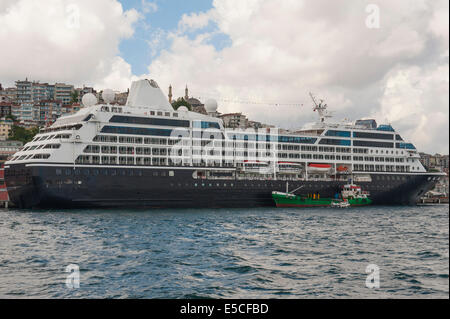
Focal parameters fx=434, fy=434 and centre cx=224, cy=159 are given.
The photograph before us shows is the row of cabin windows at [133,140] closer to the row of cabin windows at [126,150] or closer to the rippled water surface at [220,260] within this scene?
the row of cabin windows at [126,150]

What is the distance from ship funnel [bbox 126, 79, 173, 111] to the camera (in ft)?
192

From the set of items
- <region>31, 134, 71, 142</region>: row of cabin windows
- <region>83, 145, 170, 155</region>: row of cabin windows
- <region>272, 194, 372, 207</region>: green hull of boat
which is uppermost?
<region>31, 134, 71, 142</region>: row of cabin windows

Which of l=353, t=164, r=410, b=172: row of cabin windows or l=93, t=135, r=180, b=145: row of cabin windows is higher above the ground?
l=93, t=135, r=180, b=145: row of cabin windows

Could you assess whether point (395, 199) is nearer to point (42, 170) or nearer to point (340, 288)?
point (42, 170)

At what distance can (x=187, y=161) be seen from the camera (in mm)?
56844

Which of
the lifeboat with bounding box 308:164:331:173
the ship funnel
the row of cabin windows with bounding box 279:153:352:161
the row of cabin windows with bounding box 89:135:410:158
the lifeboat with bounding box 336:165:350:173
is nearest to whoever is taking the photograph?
the row of cabin windows with bounding box 89:135:410:158

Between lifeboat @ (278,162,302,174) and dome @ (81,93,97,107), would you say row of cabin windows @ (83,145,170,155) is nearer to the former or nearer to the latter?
dome @ (81,93,97,107)

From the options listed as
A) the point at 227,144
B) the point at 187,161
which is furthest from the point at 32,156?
the point at 227,144

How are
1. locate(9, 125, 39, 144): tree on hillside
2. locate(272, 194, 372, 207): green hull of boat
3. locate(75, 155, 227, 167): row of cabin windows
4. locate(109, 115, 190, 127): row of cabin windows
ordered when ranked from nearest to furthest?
locate(75, 155, 227, 167): row of cabin windows → locate(109, 115, 190, 127): row of cabin windows → locate(272, 194, 372, 207): green hull of boat → locate(9, 125, 39, 144): tree on hillside

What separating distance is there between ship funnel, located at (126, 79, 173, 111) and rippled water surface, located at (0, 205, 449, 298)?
1052 inches

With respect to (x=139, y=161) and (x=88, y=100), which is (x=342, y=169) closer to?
(x=139, y=161)

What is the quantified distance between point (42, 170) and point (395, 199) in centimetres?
5145

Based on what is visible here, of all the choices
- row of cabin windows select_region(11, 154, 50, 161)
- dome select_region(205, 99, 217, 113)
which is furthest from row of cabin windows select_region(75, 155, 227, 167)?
dome select_region(205, 99, 217, 113)
